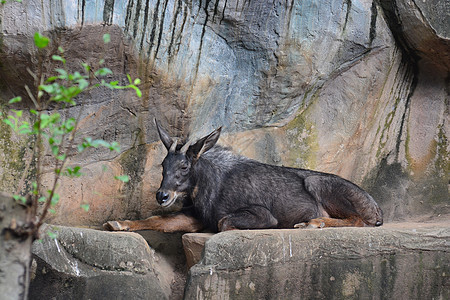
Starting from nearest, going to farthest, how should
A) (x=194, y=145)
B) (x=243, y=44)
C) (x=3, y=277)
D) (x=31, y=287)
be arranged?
(x=3, y=277) → (x=31, y=287) → (x=194, y=145) → (x=243, y=44)

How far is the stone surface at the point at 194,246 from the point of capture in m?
6.59

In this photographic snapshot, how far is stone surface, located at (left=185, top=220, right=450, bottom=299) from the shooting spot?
6.15 meters

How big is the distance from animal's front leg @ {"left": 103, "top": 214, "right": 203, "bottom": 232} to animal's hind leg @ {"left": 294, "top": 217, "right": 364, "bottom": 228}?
1359 mm

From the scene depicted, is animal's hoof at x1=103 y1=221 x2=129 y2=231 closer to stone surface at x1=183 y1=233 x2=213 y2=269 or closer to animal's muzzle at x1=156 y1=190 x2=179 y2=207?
animal's muzzle at x1=156 y1=190 x2=179 y2=207

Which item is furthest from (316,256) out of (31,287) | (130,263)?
(31,287)

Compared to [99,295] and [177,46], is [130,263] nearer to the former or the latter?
[99,295]

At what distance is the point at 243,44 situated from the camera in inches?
326

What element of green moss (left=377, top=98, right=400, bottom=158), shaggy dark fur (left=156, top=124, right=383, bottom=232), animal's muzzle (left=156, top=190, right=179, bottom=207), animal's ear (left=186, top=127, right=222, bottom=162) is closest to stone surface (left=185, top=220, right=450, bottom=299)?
shaggy dark fur (left=156, top=124, right=383, bottom=232)

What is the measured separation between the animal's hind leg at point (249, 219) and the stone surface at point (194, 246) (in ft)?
1.72

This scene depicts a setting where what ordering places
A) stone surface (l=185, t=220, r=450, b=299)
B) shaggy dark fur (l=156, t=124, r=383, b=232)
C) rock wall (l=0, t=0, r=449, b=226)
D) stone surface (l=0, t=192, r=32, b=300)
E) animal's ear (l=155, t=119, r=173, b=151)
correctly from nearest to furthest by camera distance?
stone surface (l=0, t=192, r=32, b=300)
stone surface (l=185, t=220, r=450, b=299)
rock wall (l=0, t=0, r=449, b=226)
shaggy dark fur (l=156, t=124, r=383, b=232)
animal's ear (l=155, t=119, r=173, b=151)

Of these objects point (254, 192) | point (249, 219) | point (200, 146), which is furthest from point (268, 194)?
point (200, 146)

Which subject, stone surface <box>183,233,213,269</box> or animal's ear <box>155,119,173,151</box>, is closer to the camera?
stone surface <box>183,233,213,269</box>

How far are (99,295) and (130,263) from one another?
0.46 m

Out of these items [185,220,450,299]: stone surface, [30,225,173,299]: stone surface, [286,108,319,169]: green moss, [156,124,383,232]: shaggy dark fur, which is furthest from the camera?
[286,108,319,169]: green moss
